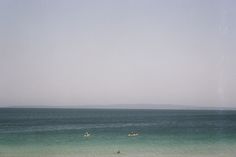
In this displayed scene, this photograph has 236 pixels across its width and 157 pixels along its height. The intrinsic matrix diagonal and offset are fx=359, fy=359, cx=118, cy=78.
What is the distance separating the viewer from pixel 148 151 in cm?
2881

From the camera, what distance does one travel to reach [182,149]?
Result: 3034 cm

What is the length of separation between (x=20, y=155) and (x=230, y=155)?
15574mm

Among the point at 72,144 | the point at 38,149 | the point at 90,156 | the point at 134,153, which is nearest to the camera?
the point at 90,156

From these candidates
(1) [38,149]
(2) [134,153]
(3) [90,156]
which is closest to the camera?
(3) [90,156]

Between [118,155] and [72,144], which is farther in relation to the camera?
[72,144]

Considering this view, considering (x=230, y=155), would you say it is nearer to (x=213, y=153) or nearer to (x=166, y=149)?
(x=213, y=153)

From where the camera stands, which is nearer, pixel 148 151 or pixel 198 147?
pixel 148 151

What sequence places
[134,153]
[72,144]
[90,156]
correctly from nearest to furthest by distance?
[90,156] < [134,153] < [72,144]

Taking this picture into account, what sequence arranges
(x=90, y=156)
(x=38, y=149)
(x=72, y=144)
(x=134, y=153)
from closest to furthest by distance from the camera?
(x=90, y=156)
(x=134, y=153)
(x=38, y=149)
(x=72, y=144)

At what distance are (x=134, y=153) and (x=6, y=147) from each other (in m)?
11.6

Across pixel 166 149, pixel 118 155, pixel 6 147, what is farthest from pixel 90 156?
pixel 6 147

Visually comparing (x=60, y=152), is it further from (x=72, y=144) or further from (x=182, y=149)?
(x=182, y=149)

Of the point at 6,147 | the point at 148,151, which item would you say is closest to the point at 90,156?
the point at 148,151

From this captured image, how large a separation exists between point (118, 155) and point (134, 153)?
1.72m
